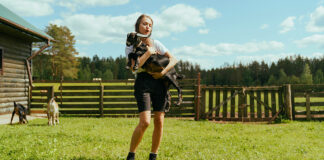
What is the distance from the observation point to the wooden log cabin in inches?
461

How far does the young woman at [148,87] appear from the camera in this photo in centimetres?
308

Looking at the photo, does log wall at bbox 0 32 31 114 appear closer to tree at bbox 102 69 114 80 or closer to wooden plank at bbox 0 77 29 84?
wooden plank at bbox 0 77 29 84

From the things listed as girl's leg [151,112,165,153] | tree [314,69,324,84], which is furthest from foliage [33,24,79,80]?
tree [314,69,324,84]

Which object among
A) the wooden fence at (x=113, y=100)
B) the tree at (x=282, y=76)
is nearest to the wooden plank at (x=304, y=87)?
the wooden fence at (x=113, y=100)

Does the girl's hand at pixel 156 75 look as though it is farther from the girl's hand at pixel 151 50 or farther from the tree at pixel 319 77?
the tree at pixel 319 77

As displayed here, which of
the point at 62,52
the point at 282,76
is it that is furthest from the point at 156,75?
the point at 282,76

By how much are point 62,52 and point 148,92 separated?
47.9 m

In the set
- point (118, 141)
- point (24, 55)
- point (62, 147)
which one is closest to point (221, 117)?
point (118, 141)

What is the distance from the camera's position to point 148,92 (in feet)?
10.3

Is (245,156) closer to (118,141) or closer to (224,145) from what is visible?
(224,145)

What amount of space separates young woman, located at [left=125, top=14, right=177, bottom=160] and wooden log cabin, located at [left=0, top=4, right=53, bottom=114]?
31.1 feet

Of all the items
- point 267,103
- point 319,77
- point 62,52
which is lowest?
point 267,103

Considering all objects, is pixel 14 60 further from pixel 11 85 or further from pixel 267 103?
pixel 267 103

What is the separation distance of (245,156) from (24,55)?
13022mm
